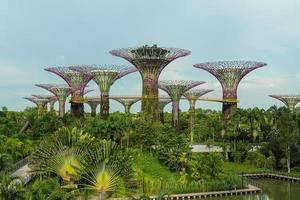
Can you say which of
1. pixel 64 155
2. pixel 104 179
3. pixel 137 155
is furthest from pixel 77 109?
pixel 104 179

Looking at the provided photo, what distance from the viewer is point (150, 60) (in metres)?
57.6

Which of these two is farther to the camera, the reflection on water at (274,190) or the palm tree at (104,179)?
the reflection on water at (274,190)

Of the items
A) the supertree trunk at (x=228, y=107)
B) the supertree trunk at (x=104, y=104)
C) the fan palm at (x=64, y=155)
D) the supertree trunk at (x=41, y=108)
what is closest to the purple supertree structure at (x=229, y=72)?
the supertree trunk at (x=228, y=107)

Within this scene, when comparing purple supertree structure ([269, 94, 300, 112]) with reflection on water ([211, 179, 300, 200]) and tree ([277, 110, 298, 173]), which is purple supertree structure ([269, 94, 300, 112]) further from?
reflection on water ([211, 179, 300, 200])

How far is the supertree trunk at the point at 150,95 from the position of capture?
58.7 meters

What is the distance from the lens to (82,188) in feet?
47.7

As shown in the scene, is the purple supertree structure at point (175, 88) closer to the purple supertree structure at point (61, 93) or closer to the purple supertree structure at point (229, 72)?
the purple supertree structure at point (229, 72)

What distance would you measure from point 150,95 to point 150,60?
14.7 feet

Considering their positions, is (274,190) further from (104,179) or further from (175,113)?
(175,113)

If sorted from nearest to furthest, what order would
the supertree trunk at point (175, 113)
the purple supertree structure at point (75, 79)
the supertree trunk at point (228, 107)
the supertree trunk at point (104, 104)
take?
1. the supertree trunk at point (104, 104)
2. the supertree trunk at point (228, 107)
3. the supertree trunk at point (175, 113)
4. the purple supertree structure at point (75, 79)

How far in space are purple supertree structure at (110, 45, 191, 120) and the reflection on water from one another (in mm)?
18050

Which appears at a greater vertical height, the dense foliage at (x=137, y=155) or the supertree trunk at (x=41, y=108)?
the supertree trunk at (x=41, y=108)

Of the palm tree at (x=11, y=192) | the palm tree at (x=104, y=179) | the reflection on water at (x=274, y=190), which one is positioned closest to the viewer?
the palm tree at (x=104, y=179)

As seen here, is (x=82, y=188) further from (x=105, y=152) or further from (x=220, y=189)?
(x=220, y=189)
